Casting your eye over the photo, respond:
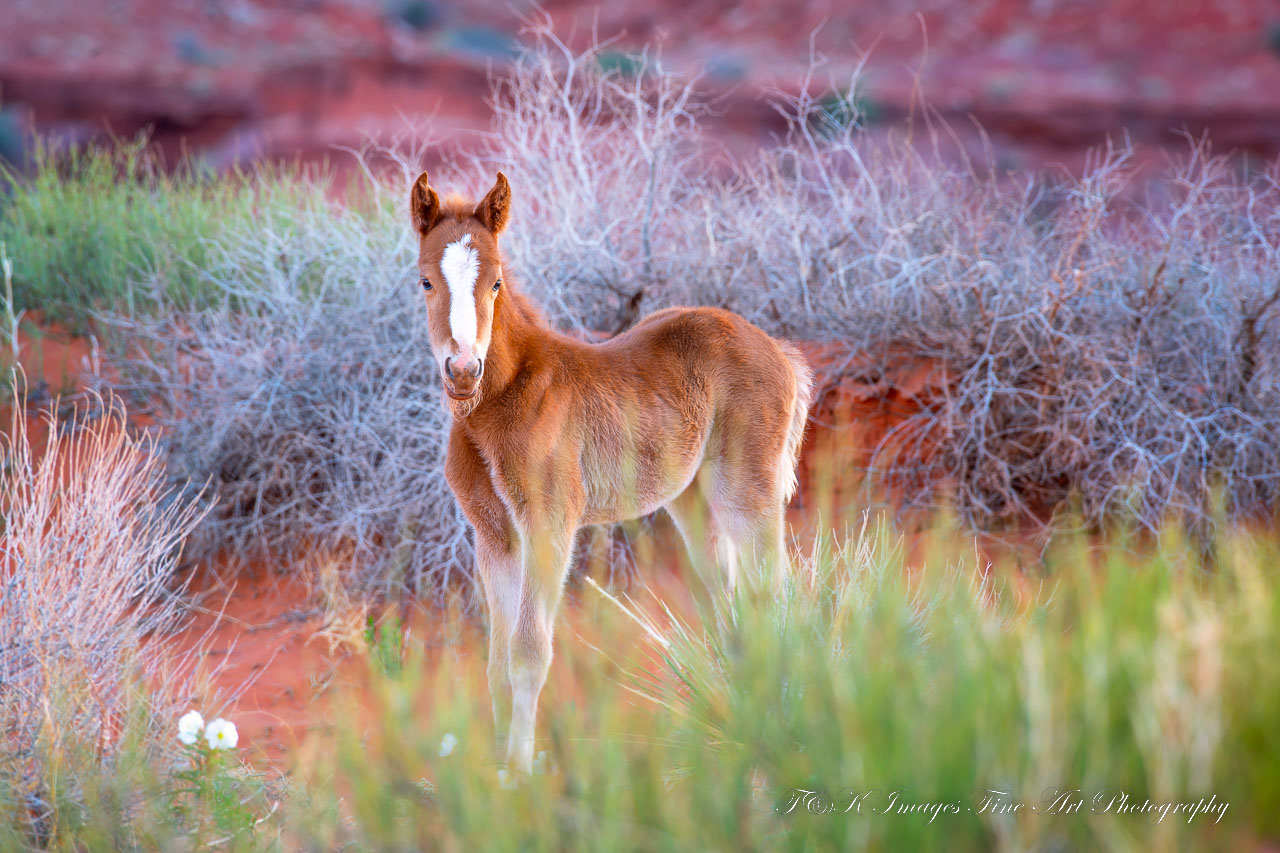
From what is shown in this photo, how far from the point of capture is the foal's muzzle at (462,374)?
3680 mm

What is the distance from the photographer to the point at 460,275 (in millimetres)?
3801

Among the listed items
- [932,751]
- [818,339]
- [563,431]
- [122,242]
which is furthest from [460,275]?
[122,242]

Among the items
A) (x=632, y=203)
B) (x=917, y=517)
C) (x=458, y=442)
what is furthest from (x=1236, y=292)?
(x=458, y=442)

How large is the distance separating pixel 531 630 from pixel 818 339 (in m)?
4.07

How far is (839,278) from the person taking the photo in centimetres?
732

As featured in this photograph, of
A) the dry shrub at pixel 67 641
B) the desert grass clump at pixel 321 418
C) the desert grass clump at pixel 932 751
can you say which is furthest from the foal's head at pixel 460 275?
the desert grass clump at pixel 321 418

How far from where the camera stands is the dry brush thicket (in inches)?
266

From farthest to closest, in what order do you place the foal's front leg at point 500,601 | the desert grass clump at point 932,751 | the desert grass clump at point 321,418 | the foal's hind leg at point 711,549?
the desert grass clump at point 321,418, the foal's hind leg at point 711,549, the foal's front leg at point 500,601, the desert grass clump at point 932,751

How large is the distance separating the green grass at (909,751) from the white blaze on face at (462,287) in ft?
4.09

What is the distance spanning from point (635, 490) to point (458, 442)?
81 centimetres

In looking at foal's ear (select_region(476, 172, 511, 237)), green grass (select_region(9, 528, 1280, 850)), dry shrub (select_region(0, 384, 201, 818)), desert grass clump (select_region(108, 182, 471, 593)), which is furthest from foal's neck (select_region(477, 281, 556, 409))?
desert grass clump (select_region(108, 182, 471, 593))

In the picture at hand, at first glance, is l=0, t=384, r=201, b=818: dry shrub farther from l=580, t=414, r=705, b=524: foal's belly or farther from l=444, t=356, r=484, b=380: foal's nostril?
l=580, t=414, r=705, b=524: foal's belly

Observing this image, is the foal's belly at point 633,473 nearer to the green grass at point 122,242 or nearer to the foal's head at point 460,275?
the foal's head at point 460,275

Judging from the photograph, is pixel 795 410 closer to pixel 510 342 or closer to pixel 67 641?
pixel 510 342
